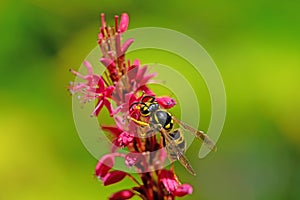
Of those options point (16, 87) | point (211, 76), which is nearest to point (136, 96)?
point (211, 76)

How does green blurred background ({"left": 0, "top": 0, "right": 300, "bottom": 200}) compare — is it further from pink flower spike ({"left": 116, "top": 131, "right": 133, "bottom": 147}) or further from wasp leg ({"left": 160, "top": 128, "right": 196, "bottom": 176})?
pink flower spike ({"left": 116, "top": 131, "right": 133, "bottom": 147})

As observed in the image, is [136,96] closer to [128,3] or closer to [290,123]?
[290,123]

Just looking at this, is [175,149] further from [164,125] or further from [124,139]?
[124,139]

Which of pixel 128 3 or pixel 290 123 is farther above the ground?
pixel 128 3

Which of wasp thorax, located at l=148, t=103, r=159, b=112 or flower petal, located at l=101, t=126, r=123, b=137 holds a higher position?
wasp thorax, located at l=148, t=103, r=159, b=112

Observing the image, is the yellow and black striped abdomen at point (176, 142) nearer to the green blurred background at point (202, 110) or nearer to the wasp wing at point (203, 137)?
the wasp wing at point (203, 137)

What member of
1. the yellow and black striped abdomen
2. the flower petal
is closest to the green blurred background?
the yellow and black striped abdomen
